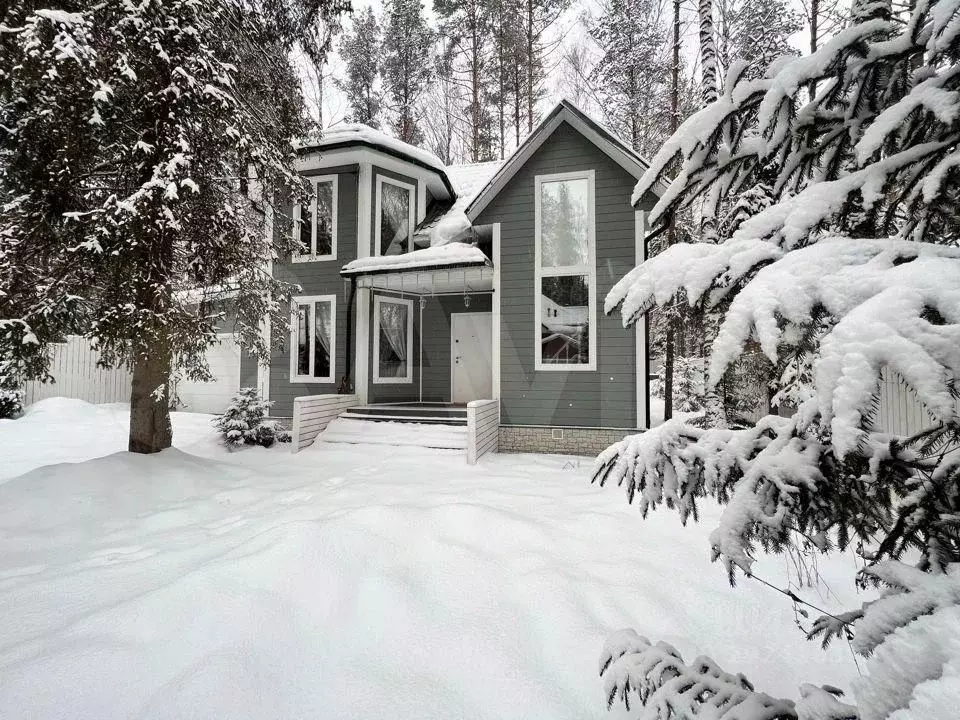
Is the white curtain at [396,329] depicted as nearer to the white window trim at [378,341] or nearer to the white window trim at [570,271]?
the white window trim at [378,341]

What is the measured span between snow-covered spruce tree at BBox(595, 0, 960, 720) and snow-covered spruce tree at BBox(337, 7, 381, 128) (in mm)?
18251

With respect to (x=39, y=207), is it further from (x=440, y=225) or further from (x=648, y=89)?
(x=648, y=89)

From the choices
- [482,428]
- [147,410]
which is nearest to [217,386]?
[147,410]

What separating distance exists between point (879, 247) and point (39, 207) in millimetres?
7145

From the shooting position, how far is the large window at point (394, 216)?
1009cm

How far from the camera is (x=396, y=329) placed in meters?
10.1

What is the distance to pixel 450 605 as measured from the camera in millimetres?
2822

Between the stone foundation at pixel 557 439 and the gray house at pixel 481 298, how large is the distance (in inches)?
1.0

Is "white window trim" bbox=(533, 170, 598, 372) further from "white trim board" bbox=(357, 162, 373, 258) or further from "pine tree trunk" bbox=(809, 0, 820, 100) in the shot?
"pine tree trunk" bbox=(809, 0, 820, 100)

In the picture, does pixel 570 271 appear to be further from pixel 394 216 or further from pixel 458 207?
pixel 394 216

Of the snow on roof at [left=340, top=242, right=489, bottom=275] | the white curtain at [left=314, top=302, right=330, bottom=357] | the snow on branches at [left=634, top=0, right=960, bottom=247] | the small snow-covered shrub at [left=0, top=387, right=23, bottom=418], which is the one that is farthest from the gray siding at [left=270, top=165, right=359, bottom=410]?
the snow on branches at [left=634, top=0, right=960, bottom=247]

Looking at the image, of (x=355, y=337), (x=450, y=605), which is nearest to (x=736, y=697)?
(x=450, y=605)

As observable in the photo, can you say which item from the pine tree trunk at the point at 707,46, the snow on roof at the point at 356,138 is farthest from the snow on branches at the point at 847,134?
the snow on roof at the point at 356,138

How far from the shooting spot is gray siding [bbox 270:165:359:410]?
9.74 m
